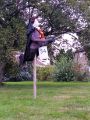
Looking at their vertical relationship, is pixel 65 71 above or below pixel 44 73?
above

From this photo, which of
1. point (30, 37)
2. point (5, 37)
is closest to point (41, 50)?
point (30, 37)

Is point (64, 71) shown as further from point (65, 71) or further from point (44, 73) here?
point (44, 73)

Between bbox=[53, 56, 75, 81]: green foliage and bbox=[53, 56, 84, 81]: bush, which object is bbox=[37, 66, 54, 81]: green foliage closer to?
bbox=[53, 56, 84, 81]: bush

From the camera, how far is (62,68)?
103ft

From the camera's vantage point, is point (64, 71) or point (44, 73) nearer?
point (64, 71)

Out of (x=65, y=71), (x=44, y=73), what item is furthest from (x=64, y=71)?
(x=44, y=73)

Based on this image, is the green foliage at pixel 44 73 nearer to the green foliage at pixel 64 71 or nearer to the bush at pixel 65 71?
the bush at pixel 65 71

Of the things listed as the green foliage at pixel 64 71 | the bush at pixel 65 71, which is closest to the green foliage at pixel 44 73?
the bush at pixel 65 71

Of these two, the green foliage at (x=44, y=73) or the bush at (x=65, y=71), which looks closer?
the bush at (x=65, y=71)

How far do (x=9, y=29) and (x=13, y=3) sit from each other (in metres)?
1.79

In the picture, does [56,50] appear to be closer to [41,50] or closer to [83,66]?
[83,66]

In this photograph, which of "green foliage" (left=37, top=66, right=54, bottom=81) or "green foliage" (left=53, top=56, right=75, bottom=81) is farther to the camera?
"green foliage" (left=37, top=66, right=54, bottom=81)

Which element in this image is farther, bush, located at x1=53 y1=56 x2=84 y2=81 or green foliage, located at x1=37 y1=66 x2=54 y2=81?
green foliage, located at x1=37 y1=66 x2=54 y2=81

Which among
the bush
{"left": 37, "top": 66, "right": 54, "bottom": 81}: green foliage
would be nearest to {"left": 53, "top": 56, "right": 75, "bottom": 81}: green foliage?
the bush
